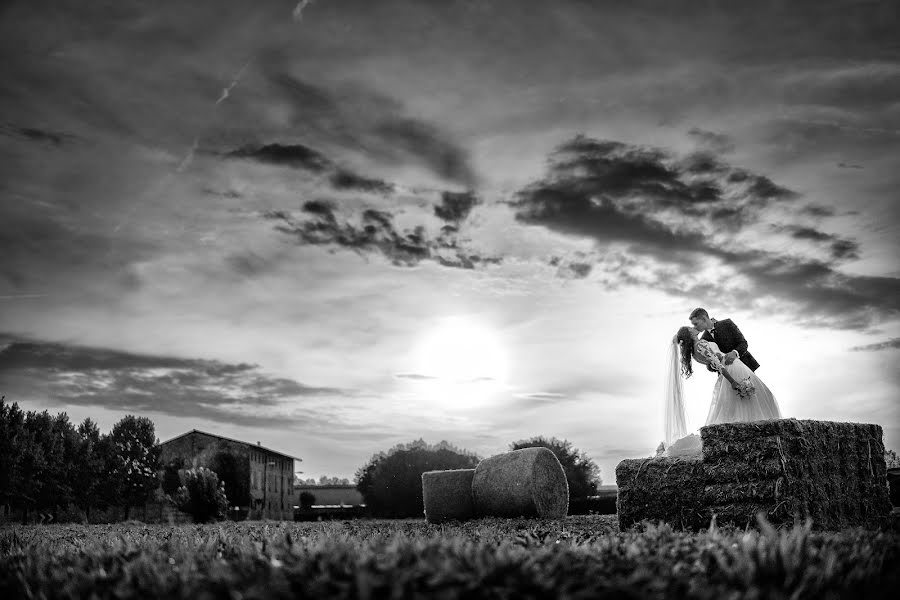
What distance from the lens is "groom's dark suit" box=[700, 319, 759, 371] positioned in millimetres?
11180

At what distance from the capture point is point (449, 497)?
1856 cm

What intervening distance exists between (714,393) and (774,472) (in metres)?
2.37

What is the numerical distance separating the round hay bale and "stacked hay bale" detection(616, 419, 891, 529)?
7130mm

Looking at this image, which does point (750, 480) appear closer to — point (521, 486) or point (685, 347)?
point (685, 347)

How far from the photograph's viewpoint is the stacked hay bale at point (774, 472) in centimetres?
885

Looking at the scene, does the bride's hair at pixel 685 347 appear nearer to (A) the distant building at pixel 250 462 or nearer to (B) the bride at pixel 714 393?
(B) the bride at pixel 714 393

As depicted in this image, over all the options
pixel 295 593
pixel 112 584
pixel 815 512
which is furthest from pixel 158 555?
pixel 815 512

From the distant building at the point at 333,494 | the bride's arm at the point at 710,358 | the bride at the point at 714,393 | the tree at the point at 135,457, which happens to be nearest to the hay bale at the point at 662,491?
the bride at the point at 714,393

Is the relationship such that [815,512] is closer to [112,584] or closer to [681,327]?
[681,327]

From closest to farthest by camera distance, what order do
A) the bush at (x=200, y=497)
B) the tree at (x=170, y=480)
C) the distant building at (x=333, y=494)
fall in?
the bush at (x=200, y=497) → the tree at (x=170, y=480) → the distant building at (x=333, y=494)

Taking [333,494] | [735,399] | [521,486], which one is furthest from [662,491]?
[333,494]

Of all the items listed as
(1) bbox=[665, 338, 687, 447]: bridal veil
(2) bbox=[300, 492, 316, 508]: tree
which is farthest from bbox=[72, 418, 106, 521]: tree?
(1) bbox=[665, 338, 687, 447]: bridal veil

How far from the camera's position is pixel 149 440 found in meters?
59.8

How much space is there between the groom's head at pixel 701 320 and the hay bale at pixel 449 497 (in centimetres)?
923
